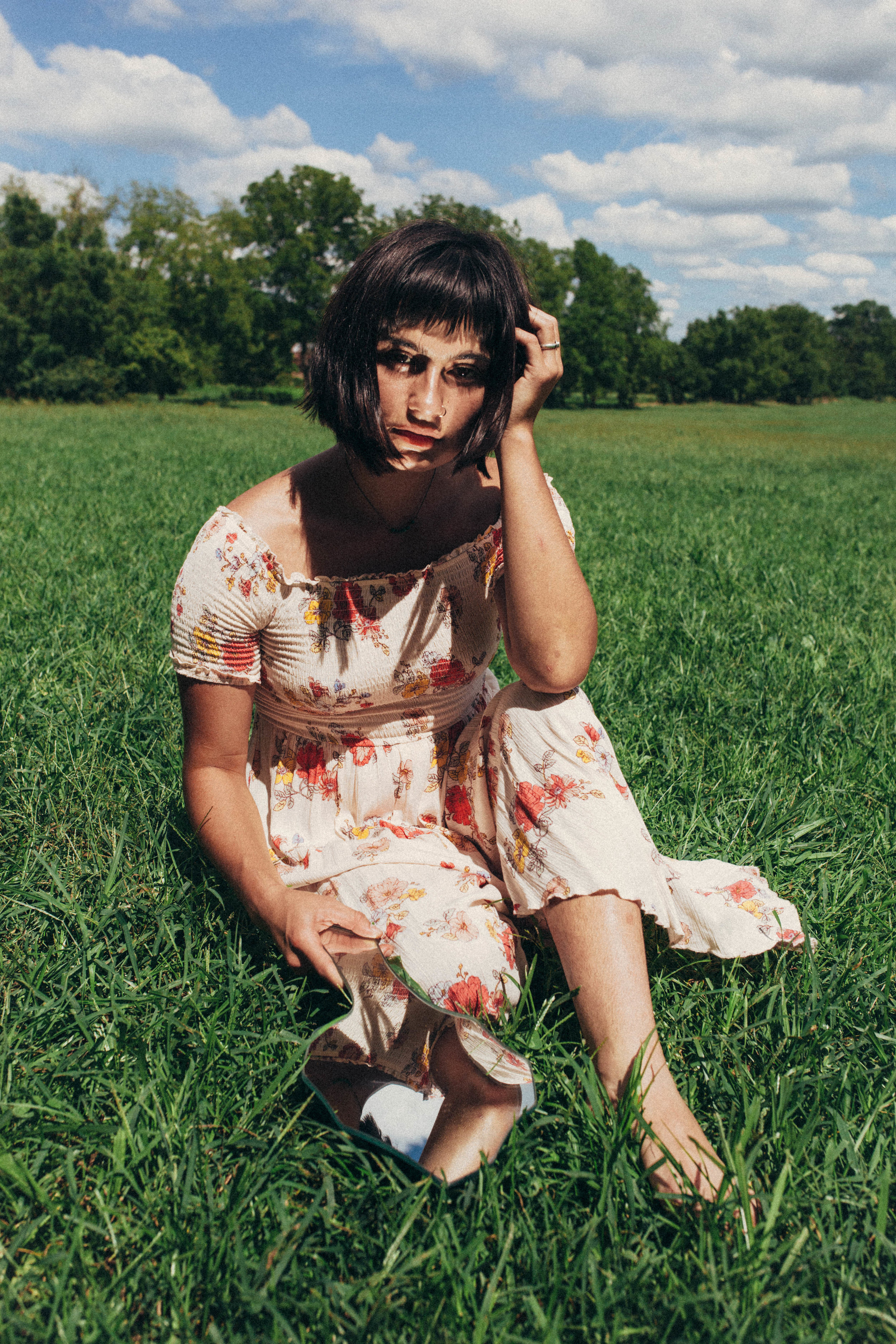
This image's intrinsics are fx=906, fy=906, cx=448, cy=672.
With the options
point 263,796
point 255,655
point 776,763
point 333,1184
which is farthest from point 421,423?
point 776,763

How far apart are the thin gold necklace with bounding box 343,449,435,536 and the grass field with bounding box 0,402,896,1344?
0.95 metres

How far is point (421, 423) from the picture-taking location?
6.08 ft

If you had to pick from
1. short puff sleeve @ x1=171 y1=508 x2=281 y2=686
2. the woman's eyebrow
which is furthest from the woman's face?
short puff sleeve @ x1=171 y1=508 x2=281 y2=686

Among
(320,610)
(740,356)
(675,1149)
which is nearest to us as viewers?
(675,1149)

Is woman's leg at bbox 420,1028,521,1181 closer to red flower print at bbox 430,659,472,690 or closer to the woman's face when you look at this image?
red flower print at bbox 430,659,472,690

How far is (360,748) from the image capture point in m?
2.11

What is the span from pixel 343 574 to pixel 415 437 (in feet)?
1.16

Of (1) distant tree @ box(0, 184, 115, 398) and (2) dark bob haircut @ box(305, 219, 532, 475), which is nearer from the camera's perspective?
(2) dark bob haircut @ box(305, 219, 532, 475)

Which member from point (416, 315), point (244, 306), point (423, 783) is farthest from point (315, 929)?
point (244, 306)

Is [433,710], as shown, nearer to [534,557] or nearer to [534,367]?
[534,557]

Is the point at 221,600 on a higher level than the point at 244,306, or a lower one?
lower

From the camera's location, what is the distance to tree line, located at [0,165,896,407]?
3959 cm

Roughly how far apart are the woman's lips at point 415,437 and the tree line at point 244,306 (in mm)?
17209

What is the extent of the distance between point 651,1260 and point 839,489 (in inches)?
541
